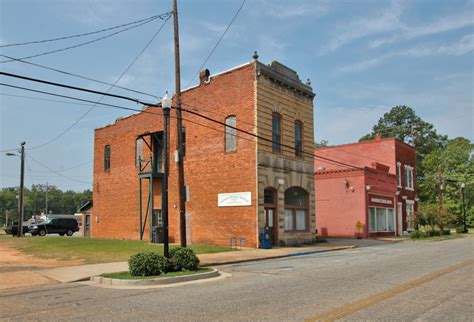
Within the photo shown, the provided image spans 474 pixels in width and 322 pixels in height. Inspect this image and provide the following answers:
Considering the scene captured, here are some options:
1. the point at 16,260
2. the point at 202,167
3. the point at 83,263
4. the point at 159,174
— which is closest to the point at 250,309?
the point at 83,263

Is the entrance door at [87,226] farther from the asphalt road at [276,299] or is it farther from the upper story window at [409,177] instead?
the upper story window at [409,177]

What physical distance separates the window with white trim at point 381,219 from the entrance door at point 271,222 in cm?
1396

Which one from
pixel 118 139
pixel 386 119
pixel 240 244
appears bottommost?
pixel 240 244

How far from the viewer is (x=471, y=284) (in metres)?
11.2

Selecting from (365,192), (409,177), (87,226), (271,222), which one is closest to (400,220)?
(409,177)

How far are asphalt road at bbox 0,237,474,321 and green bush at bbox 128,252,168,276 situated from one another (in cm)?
143

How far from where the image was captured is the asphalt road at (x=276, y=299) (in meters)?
7.93

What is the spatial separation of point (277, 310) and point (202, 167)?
2052 cm

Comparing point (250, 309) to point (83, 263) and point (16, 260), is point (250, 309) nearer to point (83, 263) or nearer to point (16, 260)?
point (83, 263)

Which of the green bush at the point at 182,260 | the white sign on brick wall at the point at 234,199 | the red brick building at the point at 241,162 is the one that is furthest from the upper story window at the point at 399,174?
the green bush at the point at 182,260

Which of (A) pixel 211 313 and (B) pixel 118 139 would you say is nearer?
(A) pixel 211 313

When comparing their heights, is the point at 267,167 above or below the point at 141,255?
above

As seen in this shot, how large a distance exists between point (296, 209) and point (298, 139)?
14.8 ft

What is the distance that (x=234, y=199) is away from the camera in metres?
26.2
